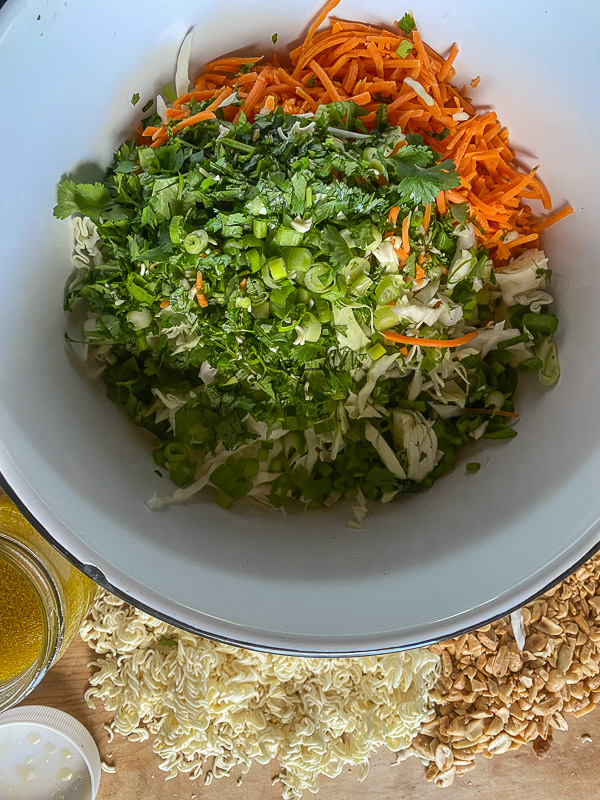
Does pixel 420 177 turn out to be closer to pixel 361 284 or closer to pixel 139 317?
pixel 361 284

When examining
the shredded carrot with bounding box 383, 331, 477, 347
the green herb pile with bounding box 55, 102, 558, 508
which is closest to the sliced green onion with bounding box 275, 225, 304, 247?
the green herb pile with bounding box 55, 102, 558, 508

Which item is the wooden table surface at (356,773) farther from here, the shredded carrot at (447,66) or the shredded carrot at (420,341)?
the shredded carrot at (447,66)

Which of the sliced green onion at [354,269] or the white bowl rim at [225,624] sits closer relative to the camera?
the white bowl rim at [225,624]

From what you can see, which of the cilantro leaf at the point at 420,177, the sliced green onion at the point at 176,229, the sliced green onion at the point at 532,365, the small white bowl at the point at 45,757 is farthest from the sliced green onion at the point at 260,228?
the small white bowl at the point at 45,757

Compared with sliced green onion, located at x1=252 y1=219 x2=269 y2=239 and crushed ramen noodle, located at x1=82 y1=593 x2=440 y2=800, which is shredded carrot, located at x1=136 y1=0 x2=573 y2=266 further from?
crushed ramen noodle, located at x1=82 y1=593 x2=440 y2=800

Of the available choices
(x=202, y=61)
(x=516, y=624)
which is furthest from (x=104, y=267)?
(x=516, y=624)

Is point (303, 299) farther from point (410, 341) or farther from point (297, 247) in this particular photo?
point (410, 341)
